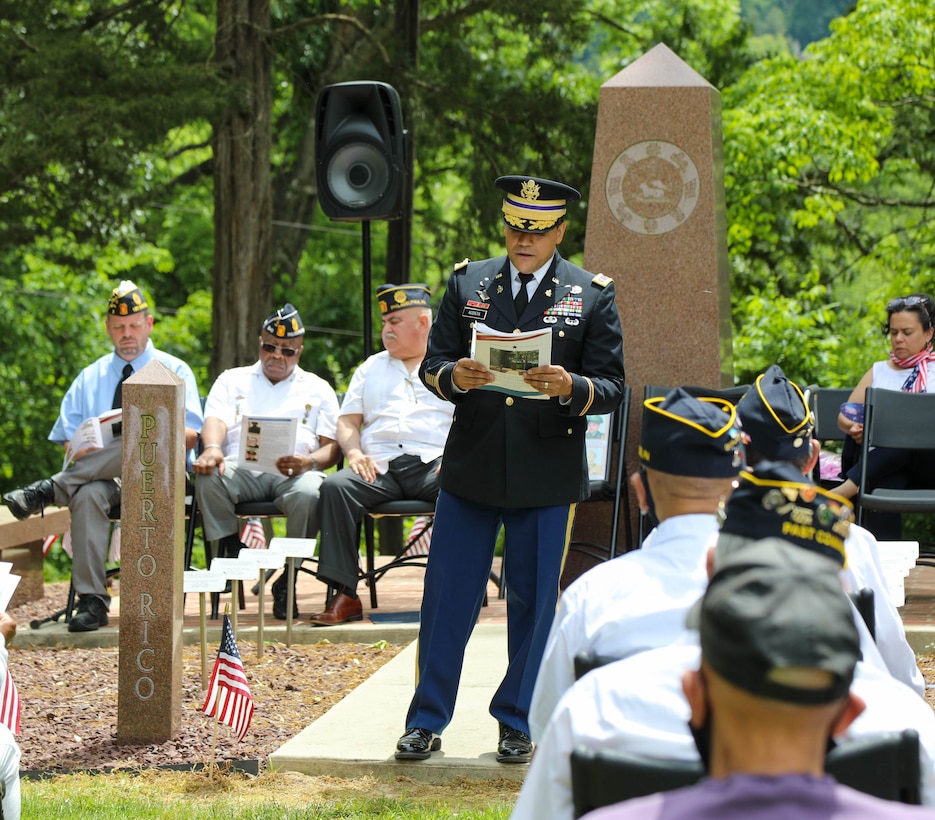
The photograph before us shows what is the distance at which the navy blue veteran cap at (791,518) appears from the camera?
90.6 inches

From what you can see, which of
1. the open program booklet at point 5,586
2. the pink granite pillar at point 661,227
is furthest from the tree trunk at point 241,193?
the open program booklet at point 5,586

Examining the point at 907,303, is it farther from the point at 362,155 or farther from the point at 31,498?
the point at 31,498

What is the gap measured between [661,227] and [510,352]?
3265 millimetres

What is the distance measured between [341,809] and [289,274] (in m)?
17.7

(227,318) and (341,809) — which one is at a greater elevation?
(227,318)

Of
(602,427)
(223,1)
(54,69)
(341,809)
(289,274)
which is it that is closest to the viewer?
(341,809)

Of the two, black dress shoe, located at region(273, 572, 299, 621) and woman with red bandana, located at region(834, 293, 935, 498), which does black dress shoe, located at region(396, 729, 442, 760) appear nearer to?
black dress shoe, located at region(273, 572, 299, 621)

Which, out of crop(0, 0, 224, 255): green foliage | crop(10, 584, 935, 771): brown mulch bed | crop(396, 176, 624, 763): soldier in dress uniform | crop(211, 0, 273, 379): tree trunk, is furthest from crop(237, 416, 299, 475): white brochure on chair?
crop(211, 0, 273, 379): tree trunk

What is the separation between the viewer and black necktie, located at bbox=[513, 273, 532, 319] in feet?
17.1

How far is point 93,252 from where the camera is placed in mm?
16203

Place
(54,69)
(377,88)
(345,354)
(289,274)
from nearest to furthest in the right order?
(377,88), (54,69), (289,274), (345,354)

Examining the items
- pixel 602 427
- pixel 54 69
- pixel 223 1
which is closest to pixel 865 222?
pixel 223 1

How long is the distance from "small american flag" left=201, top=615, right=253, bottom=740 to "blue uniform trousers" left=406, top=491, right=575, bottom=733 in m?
0.70

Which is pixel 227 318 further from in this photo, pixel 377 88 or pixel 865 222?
pixel 865 222
